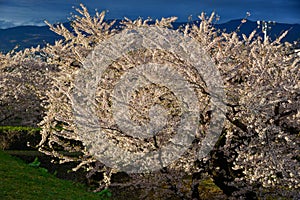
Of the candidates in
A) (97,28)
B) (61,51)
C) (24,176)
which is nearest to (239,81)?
(97,28)

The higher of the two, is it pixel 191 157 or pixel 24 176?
pixel 191 157

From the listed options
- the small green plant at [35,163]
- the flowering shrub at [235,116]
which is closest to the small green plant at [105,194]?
the flowering shrub at [235,116]

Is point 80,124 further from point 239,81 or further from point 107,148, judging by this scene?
point 239,81

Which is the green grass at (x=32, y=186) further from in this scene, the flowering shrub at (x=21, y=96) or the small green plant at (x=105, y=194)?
the flowering shrub at (x=21, y=96)

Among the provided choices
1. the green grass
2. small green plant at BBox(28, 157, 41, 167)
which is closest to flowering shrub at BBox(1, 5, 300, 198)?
the green grass

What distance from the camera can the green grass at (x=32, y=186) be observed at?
422 inches

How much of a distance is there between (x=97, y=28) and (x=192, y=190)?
204 inches

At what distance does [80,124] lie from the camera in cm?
980

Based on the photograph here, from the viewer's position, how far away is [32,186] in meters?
11.8

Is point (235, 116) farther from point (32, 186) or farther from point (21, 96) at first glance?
point (21, 96)

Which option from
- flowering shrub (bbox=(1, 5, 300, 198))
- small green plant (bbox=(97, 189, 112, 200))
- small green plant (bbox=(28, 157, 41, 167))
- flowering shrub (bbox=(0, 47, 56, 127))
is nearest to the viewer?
flowering shrub (bbox=(1, 5, 300, 198))

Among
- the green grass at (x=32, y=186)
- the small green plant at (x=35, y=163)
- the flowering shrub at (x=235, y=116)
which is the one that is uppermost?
the flowering shrub at (x=235, y=116)

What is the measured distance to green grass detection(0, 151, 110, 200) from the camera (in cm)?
1072

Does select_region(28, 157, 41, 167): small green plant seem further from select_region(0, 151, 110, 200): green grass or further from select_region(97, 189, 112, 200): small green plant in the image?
select_region(97, 189, 112, 200): small green plant
